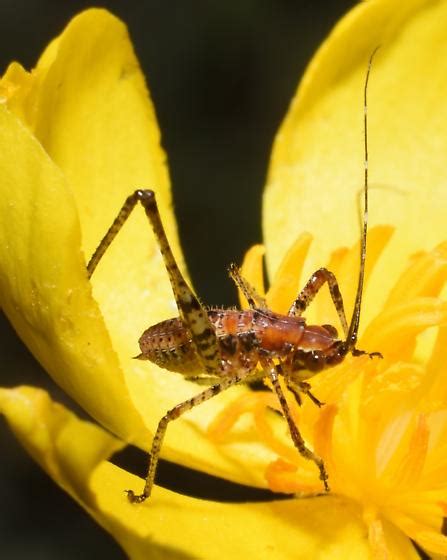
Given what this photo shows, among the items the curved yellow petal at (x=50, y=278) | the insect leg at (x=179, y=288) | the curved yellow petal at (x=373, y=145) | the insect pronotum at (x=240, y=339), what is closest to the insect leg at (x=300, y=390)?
the insect pronotum at (x=240, y=339)

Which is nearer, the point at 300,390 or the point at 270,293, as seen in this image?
the point at 300,390

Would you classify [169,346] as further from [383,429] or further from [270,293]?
[383,429]

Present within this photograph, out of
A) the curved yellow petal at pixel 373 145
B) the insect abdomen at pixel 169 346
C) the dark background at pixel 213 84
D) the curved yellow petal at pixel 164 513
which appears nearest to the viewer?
the curved yellow petal at pixel 164 513

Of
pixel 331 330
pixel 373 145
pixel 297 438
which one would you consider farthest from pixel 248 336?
pixel 373 145

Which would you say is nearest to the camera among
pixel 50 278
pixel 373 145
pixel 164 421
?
pixel 50 278

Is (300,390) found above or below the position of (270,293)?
below

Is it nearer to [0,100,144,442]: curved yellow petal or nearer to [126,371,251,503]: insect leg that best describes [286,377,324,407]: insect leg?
[126,371,251,503]: insect leg

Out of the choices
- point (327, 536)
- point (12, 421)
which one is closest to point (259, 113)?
point (327, 536)

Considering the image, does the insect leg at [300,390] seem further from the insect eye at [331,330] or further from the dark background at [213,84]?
the dark background at [213,84]
